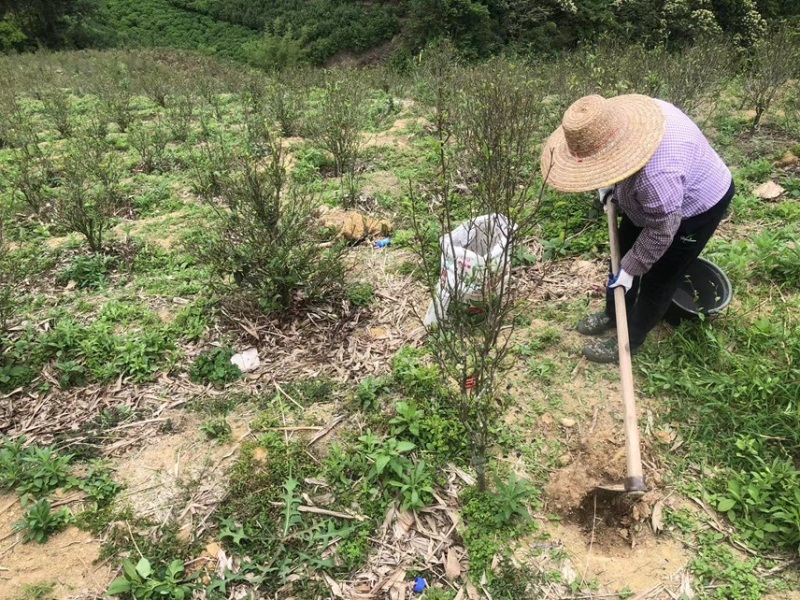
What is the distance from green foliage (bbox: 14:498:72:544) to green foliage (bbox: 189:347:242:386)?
101 cm

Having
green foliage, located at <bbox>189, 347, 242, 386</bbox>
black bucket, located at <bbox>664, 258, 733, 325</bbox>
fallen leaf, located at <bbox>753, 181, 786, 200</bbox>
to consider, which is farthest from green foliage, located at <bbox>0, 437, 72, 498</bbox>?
fallen leaf, located at <bbox>753, 181, 786, 200</bbox>

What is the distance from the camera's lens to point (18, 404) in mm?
3061

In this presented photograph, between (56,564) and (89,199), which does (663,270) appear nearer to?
(56,564)

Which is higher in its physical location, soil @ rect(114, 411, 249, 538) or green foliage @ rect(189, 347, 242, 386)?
green foliage @ rect(189, 347, 242, 386)

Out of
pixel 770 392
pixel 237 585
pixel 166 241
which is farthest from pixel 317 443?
pixel 166 241

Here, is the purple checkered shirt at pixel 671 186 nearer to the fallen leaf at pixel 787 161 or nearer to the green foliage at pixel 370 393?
the green foliage at pixel 370 393

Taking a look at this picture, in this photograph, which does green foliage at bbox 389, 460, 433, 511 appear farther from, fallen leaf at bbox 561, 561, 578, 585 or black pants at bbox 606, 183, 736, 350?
black pants at bbox 606, 183, 736, 350

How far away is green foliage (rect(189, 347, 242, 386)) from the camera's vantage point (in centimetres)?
317

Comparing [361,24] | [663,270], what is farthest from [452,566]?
[361,24]

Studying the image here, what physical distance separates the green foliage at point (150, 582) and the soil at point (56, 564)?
13 cm

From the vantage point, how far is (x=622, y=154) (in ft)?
7.76

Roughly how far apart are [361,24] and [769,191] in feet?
71.2

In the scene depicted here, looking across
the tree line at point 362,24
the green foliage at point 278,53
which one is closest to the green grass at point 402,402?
the tree line at point 362,24

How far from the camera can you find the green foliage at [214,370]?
317 centimetres
